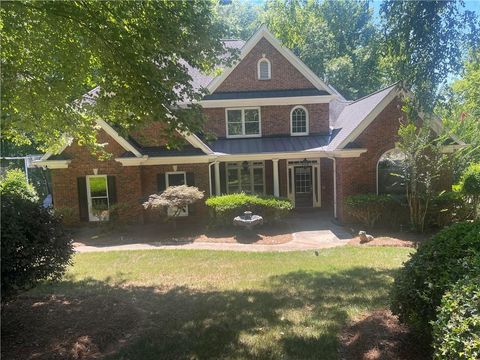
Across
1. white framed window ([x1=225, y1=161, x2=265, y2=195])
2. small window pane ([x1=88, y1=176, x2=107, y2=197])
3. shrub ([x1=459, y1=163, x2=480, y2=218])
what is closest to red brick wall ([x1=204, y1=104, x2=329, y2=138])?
white framed window ([x1=225, y1=161, x2=265, y2=195])

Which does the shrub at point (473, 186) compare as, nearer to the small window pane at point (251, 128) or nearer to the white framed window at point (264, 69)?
the small window pane at point (251, 128)

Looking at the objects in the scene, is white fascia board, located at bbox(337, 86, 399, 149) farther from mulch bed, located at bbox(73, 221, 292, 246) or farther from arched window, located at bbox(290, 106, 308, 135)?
mulch bed, located at bbox(73, 221, 292, 246)

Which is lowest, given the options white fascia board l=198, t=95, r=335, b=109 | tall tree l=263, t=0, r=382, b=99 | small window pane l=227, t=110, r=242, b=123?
small window pane l=227, t=110, r=242, b=123

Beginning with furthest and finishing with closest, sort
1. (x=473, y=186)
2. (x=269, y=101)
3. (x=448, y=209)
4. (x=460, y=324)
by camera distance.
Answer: (x=269, y=101)
(x=448, y=209)
(x=473, y=186)
(x=460, y=324)

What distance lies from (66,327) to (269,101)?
1513 cm

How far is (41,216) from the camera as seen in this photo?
5715 millimetres

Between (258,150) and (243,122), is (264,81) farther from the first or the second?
(258,150)

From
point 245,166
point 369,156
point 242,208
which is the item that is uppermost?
point 369,156

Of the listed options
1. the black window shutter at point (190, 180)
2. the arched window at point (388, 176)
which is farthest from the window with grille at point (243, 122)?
the arched window at point (388, 176)

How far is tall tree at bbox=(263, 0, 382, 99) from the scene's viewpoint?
1199 inches

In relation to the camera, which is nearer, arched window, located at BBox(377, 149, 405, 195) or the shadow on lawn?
the shadow on lawn

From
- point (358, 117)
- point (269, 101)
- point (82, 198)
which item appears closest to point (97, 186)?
point (82, 198)

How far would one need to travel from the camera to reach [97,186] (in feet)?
55.9

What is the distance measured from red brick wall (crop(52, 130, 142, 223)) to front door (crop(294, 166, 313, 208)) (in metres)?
7.90
